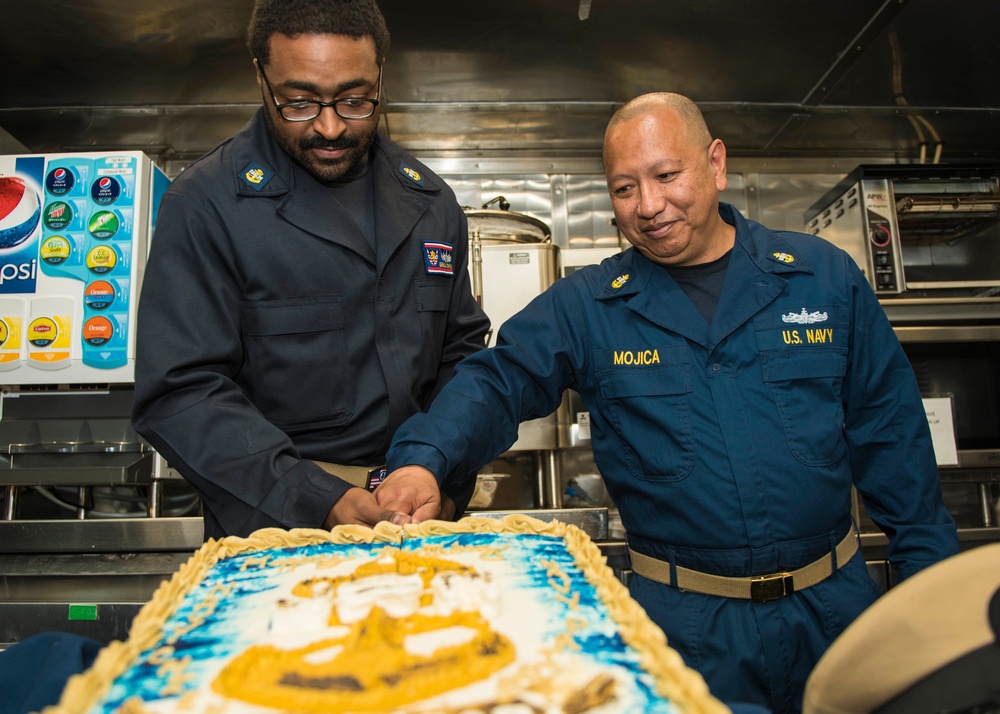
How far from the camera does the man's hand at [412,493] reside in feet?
4.10

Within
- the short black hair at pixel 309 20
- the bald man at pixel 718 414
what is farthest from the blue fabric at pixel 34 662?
the short black hair at pixel 309 20

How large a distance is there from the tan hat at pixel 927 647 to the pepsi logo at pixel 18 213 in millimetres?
3056

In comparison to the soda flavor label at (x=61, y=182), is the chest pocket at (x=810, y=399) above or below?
below

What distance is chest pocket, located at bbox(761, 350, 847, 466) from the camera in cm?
149

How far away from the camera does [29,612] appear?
8.71 feet

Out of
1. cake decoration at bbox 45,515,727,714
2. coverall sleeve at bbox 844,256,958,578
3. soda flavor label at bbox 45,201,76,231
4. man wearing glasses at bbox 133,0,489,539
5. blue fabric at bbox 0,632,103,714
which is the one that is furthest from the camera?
soda flavor label at bbox 45,201,76,231

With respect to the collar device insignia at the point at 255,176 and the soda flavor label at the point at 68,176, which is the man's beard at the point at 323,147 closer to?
the collar device insignia at the point at 255,176

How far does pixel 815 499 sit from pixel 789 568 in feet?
0.48

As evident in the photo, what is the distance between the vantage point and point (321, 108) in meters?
1.45

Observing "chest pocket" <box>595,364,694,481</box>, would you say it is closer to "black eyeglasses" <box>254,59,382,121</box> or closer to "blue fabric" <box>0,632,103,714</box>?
"black eyeglasses" <box>254,59,382,121</box>

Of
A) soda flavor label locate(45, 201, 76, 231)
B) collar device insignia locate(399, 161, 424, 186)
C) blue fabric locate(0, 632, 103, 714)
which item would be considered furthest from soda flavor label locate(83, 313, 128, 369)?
blue fabric locate(0, 632, 103, 714)

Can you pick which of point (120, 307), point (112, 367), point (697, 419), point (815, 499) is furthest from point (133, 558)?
point (815, 499)

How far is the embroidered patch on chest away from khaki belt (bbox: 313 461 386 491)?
1.50 ft

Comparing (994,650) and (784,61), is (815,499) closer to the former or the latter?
(994,650)
